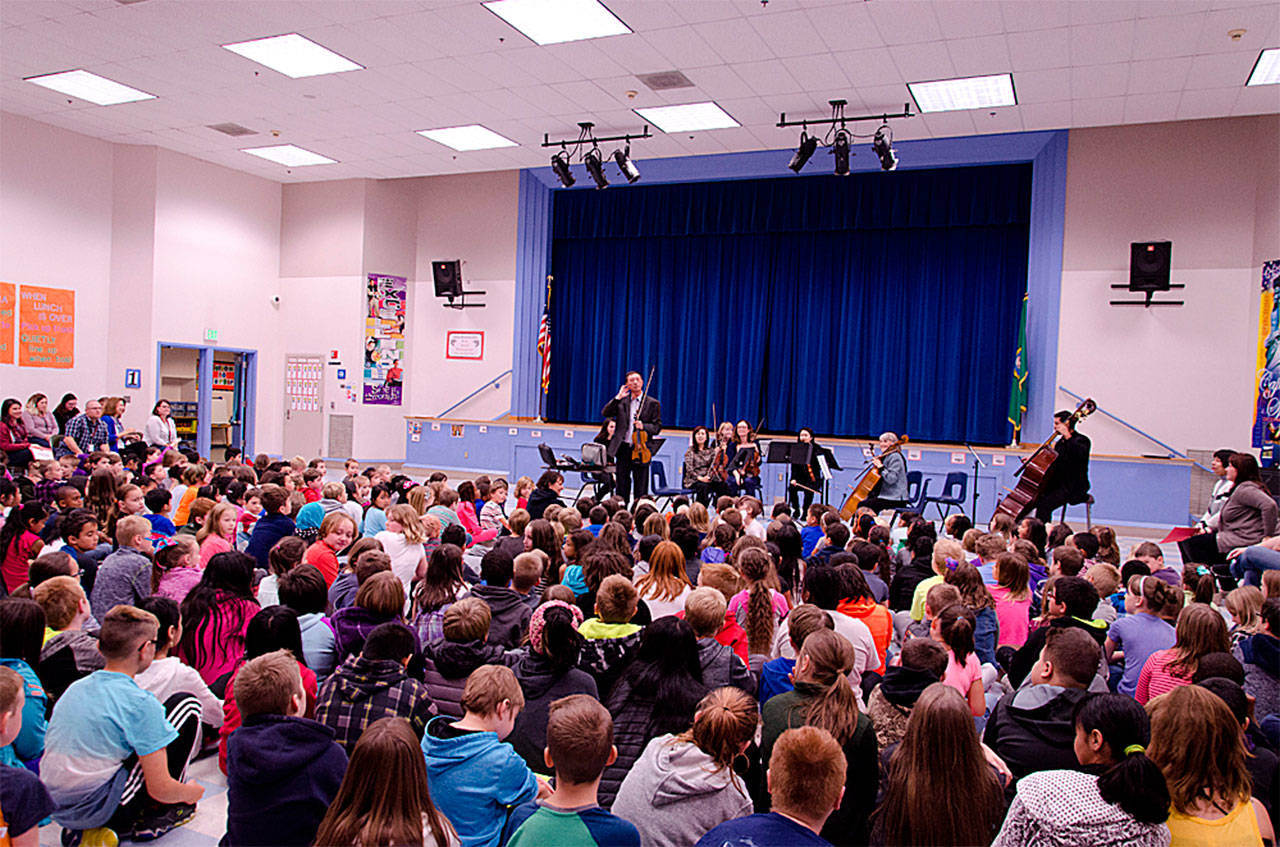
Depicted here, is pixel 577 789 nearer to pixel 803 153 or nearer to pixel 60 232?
pixel 803 153

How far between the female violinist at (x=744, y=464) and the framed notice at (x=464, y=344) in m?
5.58

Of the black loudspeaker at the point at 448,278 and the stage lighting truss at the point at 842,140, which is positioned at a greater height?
the stage lighting truss at the point at 842,140

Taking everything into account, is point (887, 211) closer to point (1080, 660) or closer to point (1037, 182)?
point (1037, 182)

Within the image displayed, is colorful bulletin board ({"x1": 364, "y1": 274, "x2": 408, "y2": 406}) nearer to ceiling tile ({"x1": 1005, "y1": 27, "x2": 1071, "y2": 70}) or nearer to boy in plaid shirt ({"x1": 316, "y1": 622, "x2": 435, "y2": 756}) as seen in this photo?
ceiling tile ({"x1": 1005, "y1": 27, "x2": 1071, "y2": 70})

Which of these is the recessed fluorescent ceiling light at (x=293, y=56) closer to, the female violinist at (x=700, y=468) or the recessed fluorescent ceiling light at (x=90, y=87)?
the recessed fluorescent ceiling light at (x=90, y=87)

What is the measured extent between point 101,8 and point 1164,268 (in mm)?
11721

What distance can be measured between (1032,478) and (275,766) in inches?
317

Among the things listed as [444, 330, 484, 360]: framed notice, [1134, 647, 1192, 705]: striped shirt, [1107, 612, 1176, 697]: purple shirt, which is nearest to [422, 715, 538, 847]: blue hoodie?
[1134, 647, 1192, 705]: striped shirt

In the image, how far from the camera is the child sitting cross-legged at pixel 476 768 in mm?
2373

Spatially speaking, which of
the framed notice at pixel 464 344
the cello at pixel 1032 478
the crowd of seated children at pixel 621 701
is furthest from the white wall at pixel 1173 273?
the framed notice at pixel 464 344

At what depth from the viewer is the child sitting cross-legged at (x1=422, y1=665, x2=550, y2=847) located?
2.37 metres

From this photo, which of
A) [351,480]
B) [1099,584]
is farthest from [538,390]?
[1099,584]

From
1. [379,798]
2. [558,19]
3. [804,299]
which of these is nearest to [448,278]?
[804,299]

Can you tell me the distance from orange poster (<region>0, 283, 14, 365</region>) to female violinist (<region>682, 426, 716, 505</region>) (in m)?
8.79
